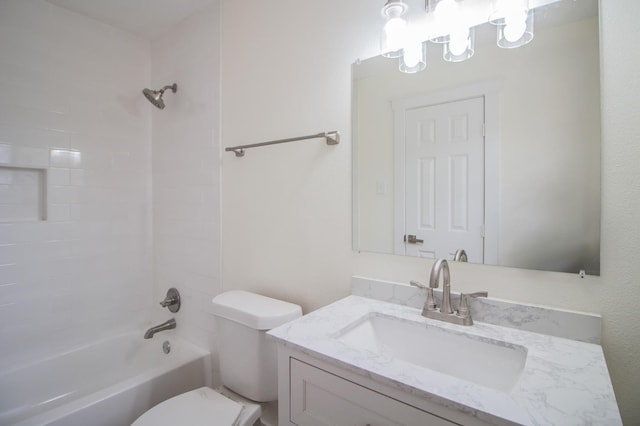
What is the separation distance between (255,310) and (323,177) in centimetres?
67

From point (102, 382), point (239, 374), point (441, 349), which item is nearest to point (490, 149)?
point (441, 349)

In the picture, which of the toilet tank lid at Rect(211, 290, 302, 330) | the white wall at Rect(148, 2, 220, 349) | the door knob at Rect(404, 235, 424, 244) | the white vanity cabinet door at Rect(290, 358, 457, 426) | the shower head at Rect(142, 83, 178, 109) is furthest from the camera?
the shower head at Rect(142, 83, 178, 109)

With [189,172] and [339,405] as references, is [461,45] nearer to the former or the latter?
[339,405]

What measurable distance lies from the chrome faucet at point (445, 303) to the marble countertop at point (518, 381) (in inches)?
1.2

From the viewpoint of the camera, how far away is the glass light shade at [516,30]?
37.2 inches

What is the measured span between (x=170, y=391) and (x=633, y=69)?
2293mm

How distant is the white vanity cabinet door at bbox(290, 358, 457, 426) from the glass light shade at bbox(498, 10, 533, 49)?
1.09 m

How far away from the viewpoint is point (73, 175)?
197 cm

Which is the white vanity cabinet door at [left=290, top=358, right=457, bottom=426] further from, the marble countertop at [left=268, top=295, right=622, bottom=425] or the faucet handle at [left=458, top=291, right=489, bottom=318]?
the faucet handle at [left=458, top=291, right=489, bottom=318]

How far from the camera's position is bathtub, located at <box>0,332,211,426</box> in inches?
54.4

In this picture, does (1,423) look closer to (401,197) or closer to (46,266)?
(46,266)

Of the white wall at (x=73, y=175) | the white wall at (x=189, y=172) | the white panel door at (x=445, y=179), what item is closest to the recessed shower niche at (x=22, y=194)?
the white wall at (x=73, y=175)

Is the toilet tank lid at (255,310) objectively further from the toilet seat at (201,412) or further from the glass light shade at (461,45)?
the glass light shade at (461,45)

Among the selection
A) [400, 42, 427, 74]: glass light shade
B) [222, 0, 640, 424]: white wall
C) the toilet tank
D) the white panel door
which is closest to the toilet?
the toilet tank
